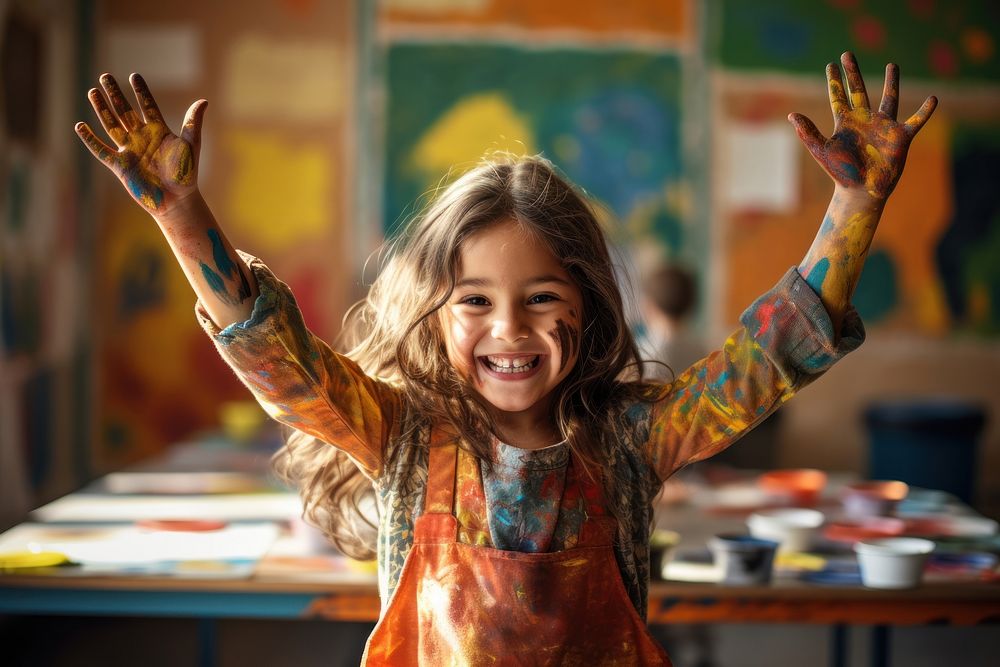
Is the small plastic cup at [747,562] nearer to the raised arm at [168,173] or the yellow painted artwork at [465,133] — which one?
the raised arm at [168,173]

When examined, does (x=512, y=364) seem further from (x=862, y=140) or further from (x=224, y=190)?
(x=224, y=190)

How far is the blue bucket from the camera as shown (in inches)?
169

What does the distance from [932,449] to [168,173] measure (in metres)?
3.83

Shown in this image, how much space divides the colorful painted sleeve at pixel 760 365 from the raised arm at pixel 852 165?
25 millimetres

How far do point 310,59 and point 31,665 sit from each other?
128 inches

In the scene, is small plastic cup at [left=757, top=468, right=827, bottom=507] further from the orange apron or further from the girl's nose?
the girl's nose

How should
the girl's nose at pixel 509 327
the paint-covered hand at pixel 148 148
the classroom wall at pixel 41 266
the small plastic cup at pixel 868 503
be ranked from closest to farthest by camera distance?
1. the paint-covered hand at pixel 148 148
2. the girl's nose at pixel 509 327
3. the small plastic cup at pixel 868 503
4. the classroom wall at pixel 41 266

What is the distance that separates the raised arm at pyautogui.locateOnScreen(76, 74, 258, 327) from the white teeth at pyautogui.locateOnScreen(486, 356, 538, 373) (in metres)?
0.35

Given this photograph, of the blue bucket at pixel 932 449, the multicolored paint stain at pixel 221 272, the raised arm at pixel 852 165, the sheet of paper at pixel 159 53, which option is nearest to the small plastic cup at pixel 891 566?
the raised arm at pixel 852 165

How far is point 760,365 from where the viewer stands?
1305 millimetres

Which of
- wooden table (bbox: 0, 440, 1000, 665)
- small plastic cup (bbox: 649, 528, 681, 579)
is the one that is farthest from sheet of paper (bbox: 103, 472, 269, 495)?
small plastic cup (bbox: 649, 528, 681, 579)

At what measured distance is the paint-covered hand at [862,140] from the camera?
4.08 feet

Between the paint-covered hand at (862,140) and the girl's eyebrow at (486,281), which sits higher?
the paint-covered hand at (862,140)

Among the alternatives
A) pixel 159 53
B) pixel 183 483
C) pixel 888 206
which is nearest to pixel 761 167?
pixel 888 206
